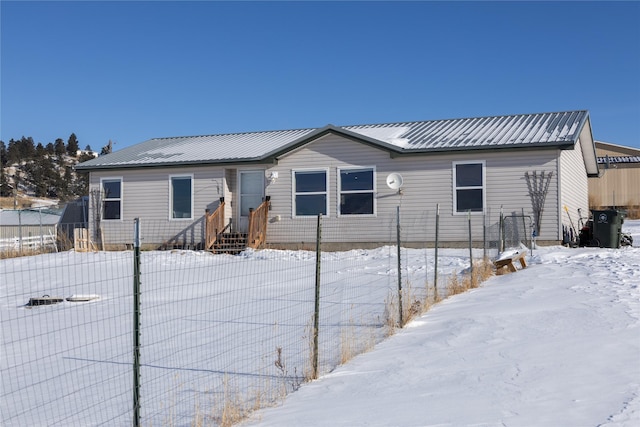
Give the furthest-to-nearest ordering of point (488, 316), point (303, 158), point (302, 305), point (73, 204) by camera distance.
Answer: point (73, 204) < point (303, 158) < point (302, 305) < point (488, 316)

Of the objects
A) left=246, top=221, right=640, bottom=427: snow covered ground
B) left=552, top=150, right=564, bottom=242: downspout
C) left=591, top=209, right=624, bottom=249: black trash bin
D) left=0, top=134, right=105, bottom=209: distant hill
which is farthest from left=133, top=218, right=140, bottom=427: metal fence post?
left=0, top=134, right=105, bottom=209: distant hill

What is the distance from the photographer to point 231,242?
19.7 metres

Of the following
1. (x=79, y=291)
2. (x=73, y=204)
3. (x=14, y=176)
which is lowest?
(x=79, y=291)

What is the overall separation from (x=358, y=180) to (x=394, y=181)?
1164 millimetres

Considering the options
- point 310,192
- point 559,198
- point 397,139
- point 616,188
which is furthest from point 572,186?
point 616,188

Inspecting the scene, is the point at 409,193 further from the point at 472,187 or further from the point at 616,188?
the point at 616,188

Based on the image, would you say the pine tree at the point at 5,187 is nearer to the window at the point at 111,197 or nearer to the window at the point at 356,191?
the window at the point at 111,197

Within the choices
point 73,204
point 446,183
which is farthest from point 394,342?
point 73,204

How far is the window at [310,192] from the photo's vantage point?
19.4 meters

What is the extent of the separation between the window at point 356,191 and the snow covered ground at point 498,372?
9520 mm

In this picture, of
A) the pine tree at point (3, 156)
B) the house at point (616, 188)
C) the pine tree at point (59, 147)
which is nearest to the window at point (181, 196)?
the house at point (616, 188)

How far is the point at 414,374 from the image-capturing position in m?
5.97

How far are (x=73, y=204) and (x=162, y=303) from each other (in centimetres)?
1574

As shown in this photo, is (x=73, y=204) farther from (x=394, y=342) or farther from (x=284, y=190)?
(x=394, y=342)
